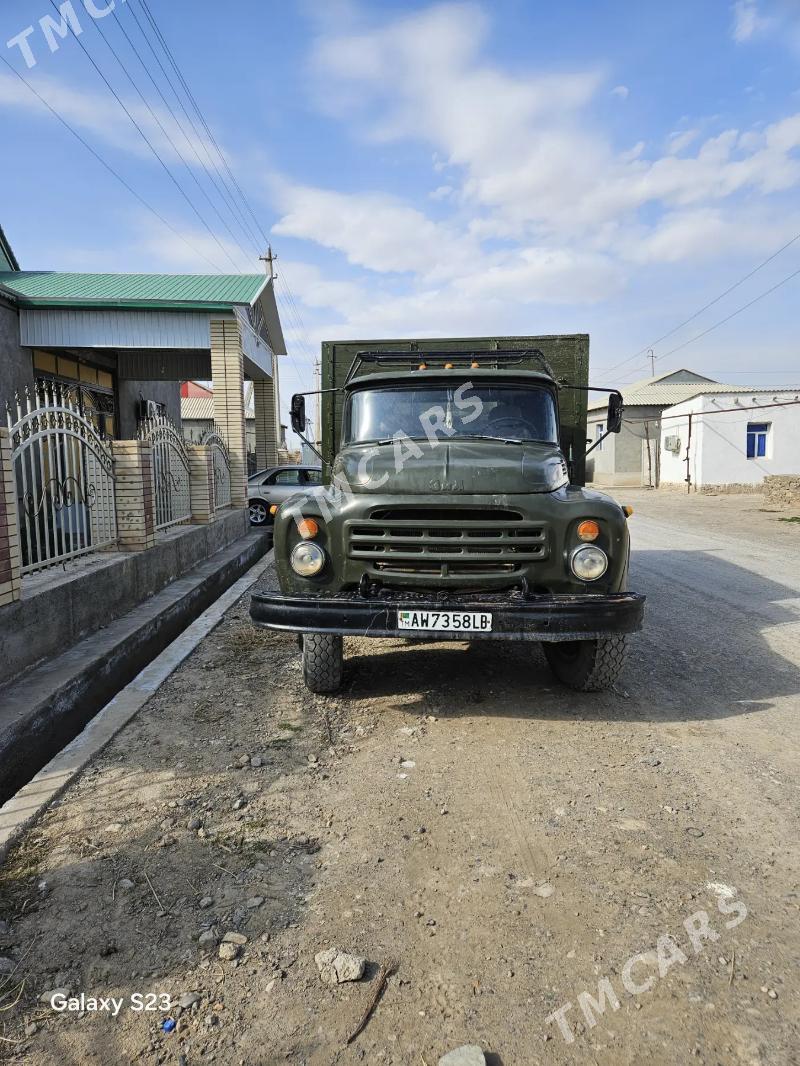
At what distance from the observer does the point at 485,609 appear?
3.54 metres

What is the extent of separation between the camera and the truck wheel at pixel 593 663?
157 inches

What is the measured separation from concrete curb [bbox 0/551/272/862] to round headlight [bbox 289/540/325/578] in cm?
129

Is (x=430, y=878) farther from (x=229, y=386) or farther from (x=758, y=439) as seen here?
(x=758, y=439)

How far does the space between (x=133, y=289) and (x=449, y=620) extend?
11.7m

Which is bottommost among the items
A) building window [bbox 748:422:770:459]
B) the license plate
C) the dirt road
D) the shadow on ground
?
the dirt road

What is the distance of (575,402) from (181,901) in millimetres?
5085

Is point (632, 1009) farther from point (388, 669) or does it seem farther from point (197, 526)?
point (197, 526)

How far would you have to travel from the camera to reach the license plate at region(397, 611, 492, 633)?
354 cm

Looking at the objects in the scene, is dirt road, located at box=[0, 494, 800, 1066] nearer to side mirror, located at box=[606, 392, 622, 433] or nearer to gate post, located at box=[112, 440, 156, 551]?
side mirror, located at box=[606, 392, 622, 433]

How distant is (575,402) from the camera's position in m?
6.16

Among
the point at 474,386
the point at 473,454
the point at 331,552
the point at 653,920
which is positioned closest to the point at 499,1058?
the point at 653,920

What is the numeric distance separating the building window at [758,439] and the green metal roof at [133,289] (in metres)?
21.0

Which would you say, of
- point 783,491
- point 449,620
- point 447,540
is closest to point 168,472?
point 447,540

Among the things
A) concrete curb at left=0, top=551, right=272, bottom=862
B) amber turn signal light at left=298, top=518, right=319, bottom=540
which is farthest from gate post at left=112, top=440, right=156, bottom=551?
amber turn signal light at left=298, top=518, right=319, bottom=540
